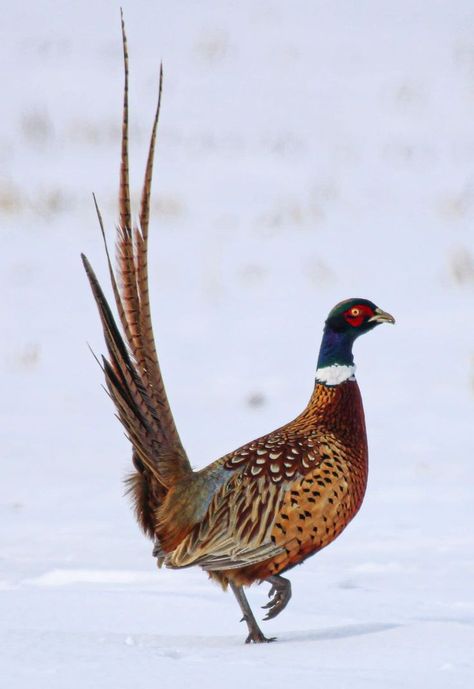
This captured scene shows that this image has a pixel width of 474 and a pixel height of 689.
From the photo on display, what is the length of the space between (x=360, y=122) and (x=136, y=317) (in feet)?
43.1

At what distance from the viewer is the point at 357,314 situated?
4.66 metres

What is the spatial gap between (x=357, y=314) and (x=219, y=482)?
2.37 ft

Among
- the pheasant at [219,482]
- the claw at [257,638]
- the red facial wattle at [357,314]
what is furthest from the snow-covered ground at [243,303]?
the red facial wattle at [357,314]

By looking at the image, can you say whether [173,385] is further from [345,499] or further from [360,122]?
[360,122]

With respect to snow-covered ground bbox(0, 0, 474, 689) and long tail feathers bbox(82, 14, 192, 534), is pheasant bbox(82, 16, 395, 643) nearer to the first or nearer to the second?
long tail feathers bbox(82, 14, 192, 534)

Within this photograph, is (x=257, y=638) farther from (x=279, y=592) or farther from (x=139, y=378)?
(x=139, y=378)

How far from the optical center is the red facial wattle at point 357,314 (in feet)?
15.3

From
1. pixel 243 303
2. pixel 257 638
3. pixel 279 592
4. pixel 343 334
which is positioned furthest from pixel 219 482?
pixel 243 303

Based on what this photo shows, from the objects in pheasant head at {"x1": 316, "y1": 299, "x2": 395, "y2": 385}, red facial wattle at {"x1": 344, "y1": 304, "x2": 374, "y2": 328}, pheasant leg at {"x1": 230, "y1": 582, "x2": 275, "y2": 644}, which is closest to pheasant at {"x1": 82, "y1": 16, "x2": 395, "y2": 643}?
pheasant leg at {"x1": 230, "y1": 582, "x2": 275, "y2": 644}

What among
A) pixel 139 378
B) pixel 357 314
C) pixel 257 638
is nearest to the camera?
pixel 257 638

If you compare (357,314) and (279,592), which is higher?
(357,314)

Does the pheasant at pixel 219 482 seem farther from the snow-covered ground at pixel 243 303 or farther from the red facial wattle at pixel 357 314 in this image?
the red facial wattle at pixel 357 314

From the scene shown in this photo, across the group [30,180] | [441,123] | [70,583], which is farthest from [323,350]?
[441,123]

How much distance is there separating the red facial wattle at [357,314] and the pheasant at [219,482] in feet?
1.19
